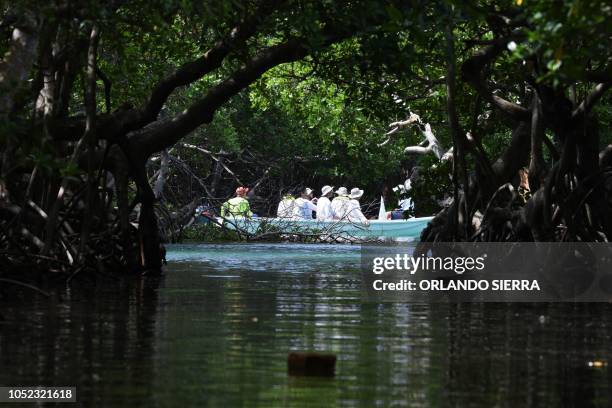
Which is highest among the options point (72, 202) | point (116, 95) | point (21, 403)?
point (116, 95)

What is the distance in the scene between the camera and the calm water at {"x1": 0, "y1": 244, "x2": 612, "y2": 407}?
772cm

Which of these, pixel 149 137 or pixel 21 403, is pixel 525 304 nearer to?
pixel 149 137

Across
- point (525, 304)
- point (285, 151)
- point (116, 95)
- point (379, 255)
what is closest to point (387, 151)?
point (285, 151)

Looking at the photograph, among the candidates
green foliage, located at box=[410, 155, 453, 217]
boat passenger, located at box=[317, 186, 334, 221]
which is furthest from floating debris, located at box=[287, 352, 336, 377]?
boat passenger, located at box=[317, 186, 334, 221]

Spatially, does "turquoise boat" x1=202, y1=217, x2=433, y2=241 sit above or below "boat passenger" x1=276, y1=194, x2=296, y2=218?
below

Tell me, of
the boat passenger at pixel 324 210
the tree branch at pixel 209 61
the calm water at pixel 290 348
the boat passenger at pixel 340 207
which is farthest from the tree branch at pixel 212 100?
the boat passenger at pixel 324 210

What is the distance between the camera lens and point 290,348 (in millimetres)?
10016

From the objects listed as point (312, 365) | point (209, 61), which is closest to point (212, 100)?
point (209, 61)

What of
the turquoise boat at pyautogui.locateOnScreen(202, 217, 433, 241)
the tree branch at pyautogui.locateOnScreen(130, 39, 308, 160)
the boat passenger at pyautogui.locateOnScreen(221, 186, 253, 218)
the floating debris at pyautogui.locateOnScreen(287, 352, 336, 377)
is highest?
the tree branch at pyautogui.locateOnScreen(130, 39, 308, 160)

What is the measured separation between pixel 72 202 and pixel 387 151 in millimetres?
28196

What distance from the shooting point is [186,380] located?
8180 millimetres

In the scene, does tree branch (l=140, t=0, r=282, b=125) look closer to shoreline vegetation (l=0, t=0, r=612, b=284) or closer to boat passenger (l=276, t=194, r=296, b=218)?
shoreline vegetation (l=0, t=0, r=612, b=284)

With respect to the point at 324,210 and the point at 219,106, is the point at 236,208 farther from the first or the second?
the point at 219,106

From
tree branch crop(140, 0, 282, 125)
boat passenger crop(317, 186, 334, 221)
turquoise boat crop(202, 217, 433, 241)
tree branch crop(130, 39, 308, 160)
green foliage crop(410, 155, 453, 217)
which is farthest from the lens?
boat passenger crop(317, 186, 334, 221)
